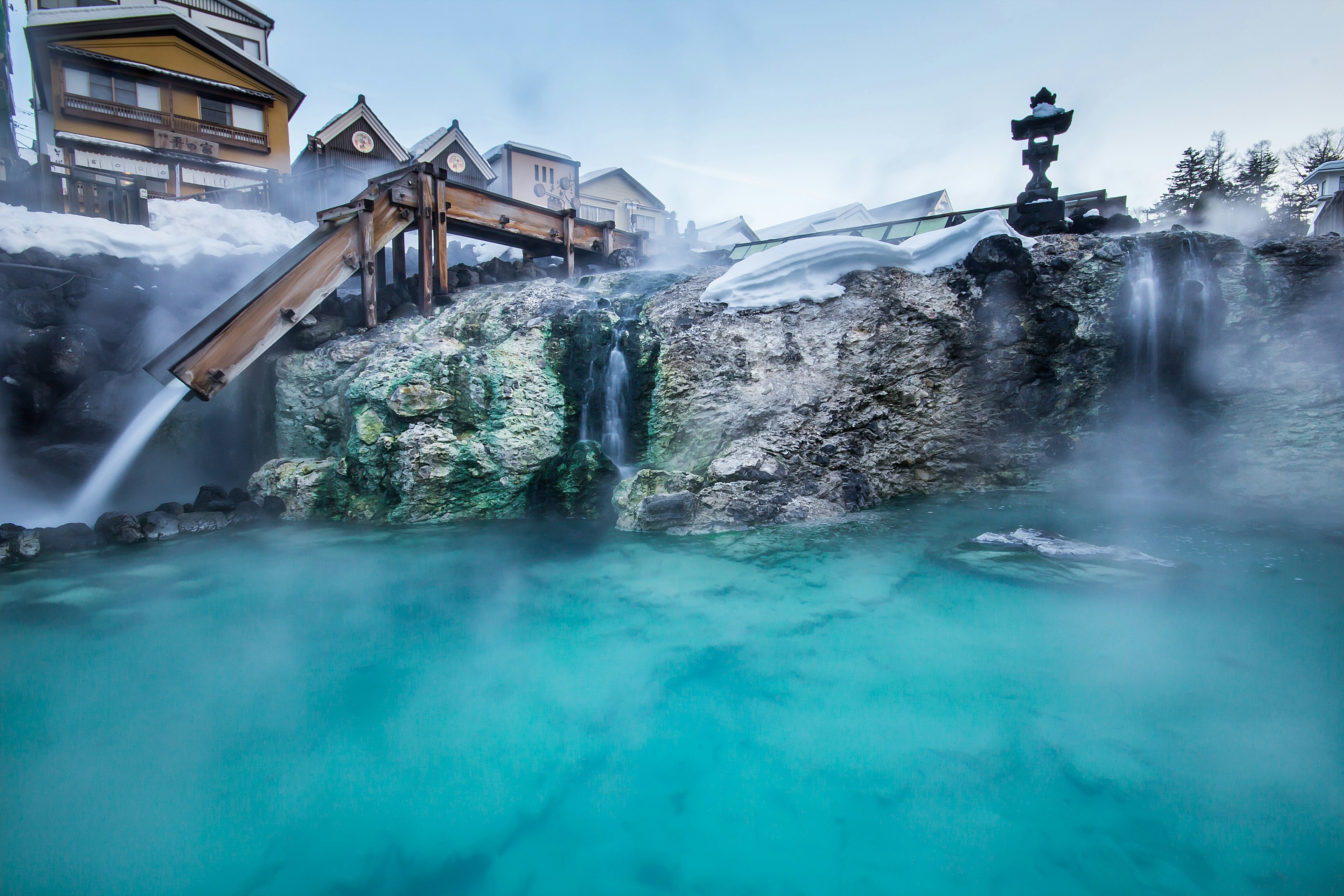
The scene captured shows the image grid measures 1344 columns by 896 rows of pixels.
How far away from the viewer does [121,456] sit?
7.11m

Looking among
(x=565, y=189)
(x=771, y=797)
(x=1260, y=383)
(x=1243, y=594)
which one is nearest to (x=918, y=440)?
(x=1243, y=594)

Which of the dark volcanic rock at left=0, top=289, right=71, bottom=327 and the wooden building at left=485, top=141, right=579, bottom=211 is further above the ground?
the wooden building at left=485, top=141, right=579, bottom=211

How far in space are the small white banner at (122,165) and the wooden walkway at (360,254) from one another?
1244 cm

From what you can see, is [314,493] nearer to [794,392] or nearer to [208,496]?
[208,496]

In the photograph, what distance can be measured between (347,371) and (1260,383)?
10.3m

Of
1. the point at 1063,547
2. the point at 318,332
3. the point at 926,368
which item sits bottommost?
the point at 1063,547

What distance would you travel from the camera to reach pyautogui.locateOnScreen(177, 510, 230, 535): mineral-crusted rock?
249 inches

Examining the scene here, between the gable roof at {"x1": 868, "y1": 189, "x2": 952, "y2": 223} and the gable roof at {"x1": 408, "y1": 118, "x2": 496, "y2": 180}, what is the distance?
16167 millimetres

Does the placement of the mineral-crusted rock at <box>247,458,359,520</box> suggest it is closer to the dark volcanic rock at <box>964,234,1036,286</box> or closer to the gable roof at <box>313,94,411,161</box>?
the dark volcanic rock at <box>964,234,1036,286</box>

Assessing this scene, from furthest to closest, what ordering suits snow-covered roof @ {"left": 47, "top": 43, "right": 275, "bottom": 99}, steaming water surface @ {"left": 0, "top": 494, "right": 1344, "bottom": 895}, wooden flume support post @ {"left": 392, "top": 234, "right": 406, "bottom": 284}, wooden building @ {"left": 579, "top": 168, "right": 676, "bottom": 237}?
wooden building @ {"left": 579, "top": 168, "right": 676, "bottom": 237} → snow-covered roof @ {"left": 47, "top": 43, "right": 275, "bottom": 99} → wooden flume support post @ {"left": 392, "top": 234, "right": 406, "bottom": 284} → steaming water surface @ {"left": 0, "top": 494, "right": 1344, "bottom": 895}

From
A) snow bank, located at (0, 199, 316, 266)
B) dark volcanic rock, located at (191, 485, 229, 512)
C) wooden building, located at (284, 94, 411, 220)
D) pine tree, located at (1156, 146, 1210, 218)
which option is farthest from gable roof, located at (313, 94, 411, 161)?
pine tree, located at (1156, 146, 1210, 218)

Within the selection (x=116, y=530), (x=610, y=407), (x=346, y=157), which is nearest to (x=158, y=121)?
(x=346, y=157)

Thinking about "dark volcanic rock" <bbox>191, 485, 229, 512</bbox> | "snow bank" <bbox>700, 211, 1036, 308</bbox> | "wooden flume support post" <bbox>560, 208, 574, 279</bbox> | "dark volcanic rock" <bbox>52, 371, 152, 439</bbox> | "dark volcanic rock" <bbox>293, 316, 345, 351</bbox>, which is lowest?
"dark volcanic rock" <bbox>191, 485, 229, 512</bbox>

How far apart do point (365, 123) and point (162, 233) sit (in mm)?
11859
